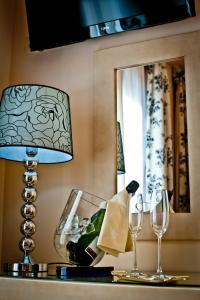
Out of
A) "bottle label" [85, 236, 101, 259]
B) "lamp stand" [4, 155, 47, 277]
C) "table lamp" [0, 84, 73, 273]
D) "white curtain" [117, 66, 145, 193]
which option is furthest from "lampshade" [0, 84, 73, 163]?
"bottle label" [85, 236, 101, 259]

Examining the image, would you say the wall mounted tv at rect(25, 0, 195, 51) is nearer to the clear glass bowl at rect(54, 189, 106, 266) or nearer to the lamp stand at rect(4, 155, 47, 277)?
the lamp stand at rect(4, 155, 47, 277)

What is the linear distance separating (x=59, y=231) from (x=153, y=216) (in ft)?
1.22

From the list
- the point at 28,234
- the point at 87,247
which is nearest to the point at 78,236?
the point at 87,247

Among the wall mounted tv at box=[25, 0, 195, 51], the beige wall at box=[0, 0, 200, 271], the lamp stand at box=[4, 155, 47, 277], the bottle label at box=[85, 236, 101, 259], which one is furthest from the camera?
the beige wall at box=[0, 0, 200, 271]

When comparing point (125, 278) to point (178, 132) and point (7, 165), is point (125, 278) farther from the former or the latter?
point (7, 165)

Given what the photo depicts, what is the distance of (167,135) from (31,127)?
21.9 inches

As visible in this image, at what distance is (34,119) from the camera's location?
1634 millimetres

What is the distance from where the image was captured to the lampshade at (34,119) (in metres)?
1.62

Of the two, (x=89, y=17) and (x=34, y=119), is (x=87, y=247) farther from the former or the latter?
(x=89, y=17)

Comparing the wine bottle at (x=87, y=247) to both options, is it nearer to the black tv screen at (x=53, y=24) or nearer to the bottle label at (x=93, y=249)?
the bottle label at (x=93, y=249)

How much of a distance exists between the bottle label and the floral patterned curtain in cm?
37

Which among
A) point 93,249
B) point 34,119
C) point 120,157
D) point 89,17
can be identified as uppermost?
point 89,17

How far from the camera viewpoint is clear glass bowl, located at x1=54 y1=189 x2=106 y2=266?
1.48 meters

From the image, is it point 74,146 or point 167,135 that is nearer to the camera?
point 167,135
